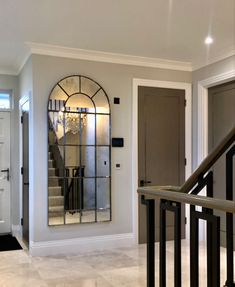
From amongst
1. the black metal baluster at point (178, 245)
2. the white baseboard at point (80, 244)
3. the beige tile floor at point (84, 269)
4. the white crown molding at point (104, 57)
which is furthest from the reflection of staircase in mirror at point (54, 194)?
the black metal baluster at point (178, 245)

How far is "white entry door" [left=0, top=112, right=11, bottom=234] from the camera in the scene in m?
5.57

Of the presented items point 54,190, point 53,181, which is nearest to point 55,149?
point 53,181

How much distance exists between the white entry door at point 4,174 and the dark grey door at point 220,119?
3239mm

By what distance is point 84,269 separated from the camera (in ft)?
12.5

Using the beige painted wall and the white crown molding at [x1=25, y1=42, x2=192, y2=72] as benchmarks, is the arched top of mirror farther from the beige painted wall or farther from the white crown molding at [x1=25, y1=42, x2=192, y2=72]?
the beige painted wall

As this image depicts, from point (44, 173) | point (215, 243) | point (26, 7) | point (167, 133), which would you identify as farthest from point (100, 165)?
point (215, 243)

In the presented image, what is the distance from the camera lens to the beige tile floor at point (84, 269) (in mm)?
3439

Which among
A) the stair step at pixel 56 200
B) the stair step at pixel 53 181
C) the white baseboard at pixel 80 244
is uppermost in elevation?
the stair step at pixel 53 181

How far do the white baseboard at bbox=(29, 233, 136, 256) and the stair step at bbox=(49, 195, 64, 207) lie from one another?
472mm

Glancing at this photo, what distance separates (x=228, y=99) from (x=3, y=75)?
11.6ft

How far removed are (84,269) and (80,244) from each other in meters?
0.70

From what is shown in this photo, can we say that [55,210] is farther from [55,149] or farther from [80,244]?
[55,149]

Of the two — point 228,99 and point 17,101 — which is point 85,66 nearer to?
point 17,101

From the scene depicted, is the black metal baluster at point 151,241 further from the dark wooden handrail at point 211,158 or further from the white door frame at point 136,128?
the white door frame at point 136,128
